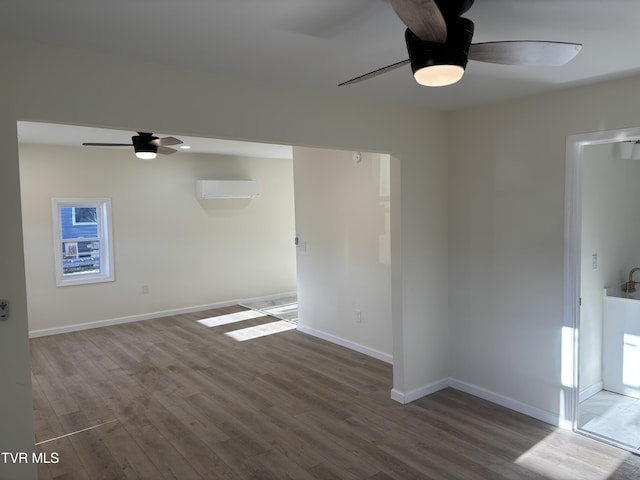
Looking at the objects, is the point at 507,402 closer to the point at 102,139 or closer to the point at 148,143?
the point at 148,143

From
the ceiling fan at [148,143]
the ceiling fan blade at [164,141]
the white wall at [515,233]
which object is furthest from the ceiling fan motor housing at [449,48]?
the ceiling fan at [148,143]

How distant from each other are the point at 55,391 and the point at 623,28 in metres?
4.90

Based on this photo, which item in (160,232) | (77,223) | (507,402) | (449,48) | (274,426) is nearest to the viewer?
(449,48)

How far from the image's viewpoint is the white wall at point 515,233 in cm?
318

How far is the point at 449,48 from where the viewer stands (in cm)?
161

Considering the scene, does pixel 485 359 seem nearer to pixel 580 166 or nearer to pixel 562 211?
pixel 562 211

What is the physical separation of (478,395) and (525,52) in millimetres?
2983

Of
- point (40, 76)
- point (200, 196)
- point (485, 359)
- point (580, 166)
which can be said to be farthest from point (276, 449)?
point (200, 196)

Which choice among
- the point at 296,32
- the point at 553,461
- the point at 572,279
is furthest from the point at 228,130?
the point at 553,461

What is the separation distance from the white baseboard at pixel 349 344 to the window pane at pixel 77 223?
326 cm

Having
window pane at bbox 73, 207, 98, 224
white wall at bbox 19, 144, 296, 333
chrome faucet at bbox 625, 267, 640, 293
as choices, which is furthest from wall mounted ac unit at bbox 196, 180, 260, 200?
chrome faucet at bbox 625, 267, 640, 293

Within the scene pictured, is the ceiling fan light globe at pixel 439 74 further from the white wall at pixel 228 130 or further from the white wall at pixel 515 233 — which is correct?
the white wall at pixel 515 233

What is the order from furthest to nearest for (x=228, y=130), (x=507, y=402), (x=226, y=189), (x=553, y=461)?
(x=226, y=189) < (x=507, y=402) < (x=553, y=461) < (x=228, y=130)

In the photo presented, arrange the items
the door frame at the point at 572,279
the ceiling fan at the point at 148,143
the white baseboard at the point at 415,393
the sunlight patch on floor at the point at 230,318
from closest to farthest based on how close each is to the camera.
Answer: the door frame at the point at 572,279 → the white baseboard at the point at 415,393 → the ceiling fan at the point at 148,143 → the sunlight patch on floor at the point at 230,318
